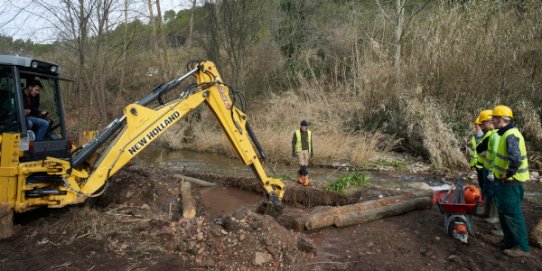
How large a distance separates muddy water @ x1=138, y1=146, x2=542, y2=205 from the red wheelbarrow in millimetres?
4603

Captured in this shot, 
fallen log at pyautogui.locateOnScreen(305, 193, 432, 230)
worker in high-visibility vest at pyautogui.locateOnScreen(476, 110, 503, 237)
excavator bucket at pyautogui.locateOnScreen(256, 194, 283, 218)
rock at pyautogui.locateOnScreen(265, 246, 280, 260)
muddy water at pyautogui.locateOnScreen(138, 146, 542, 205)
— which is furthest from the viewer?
muddy water at pyautogui.locateOnScreen(138, 146, 542, 205)

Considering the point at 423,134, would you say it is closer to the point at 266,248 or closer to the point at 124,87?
the point at 266,248

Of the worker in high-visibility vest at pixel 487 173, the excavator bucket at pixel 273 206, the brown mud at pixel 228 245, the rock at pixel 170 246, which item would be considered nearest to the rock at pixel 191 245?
the brown mud at pixel 228 245

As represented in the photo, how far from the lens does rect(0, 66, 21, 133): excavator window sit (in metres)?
5.81

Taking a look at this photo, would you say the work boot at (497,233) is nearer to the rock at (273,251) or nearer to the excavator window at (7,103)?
the rock at (273,251)

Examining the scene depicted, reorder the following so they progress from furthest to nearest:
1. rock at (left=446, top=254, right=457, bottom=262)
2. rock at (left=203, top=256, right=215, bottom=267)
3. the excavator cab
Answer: the excavator cab, rock at (left=446, top=254, right=457, bottom=262), rock at (left=203, top=256, right=215, bottom=267)

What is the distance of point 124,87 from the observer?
2775 cm

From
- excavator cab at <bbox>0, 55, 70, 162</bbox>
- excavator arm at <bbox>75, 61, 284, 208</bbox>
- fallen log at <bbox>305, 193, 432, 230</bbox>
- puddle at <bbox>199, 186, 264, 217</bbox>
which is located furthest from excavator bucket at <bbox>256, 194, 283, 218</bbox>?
excavator cab at <bbox>0, 55, 70, 162</bbox>

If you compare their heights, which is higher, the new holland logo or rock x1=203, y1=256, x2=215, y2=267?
the new holland logo

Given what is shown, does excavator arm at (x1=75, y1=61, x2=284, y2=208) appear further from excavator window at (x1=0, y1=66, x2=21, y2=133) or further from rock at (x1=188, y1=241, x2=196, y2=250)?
rock at (x1=188, y1=241, x2=196, y2=250)

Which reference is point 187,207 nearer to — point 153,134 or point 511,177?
point 153,134

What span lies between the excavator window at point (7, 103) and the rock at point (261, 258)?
3963 millimetres

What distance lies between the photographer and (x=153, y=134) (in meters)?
6.15

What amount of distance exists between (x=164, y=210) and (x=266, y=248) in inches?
125
